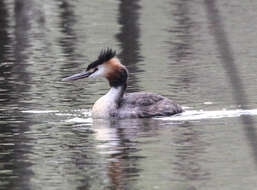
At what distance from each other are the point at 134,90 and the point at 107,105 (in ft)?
9.87

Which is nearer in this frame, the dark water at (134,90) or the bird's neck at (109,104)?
the dark water at (134,90)

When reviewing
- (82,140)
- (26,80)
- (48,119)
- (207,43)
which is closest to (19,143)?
(82,140)

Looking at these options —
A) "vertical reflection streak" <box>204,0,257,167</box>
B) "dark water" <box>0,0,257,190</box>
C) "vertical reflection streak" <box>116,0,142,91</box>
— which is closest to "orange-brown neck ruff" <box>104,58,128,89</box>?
"dark water" <box>0,0,257,190</box>

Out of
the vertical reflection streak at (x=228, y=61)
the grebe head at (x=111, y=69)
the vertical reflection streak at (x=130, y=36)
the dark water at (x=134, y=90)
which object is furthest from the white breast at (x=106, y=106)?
the vertical reflection streak at (x=228, y=61)

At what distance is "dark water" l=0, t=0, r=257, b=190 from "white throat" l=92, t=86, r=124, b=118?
0.75ft

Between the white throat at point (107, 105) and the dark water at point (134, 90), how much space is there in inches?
9.0

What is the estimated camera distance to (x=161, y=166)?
10812 mm

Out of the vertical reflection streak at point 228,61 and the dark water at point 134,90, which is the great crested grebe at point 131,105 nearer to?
the dark water at point 134,90

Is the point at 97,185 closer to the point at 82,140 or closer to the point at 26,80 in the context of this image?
the point at 82,140

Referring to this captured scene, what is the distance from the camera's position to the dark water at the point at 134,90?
9.80m

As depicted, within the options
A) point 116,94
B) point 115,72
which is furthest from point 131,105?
point 115,72

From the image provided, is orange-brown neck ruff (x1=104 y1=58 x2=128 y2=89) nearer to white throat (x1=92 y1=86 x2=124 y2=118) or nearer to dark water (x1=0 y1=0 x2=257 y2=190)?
white throat (x1=92 y1=86 x2=124 y2=118)

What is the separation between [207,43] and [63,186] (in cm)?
1728

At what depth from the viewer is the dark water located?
386 inches
